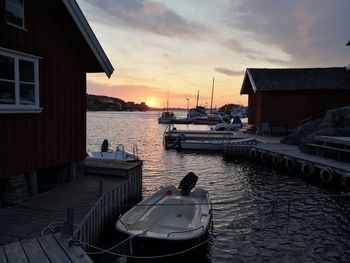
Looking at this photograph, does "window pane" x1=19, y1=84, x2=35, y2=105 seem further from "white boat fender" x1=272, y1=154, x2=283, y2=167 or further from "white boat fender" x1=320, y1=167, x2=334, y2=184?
"white boat fender" x1=272, y1=154, x2=283, y2=167

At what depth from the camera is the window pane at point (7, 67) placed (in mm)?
8906

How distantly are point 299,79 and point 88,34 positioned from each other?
97.8ft

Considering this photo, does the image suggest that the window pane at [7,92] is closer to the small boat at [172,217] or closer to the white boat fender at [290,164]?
the small boat at [172,217]

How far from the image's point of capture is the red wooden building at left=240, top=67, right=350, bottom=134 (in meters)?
35.2

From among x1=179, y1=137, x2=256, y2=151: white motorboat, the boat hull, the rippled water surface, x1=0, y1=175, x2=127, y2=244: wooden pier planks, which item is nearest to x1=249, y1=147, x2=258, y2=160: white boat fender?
x1=179, y1=137, x2=256, y2=151: white motorboat

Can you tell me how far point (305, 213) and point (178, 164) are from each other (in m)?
13.4

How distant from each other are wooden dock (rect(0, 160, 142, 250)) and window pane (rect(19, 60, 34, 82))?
3.70 m

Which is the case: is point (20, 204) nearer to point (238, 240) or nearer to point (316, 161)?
point (238, 240)

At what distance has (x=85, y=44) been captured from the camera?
12172mm

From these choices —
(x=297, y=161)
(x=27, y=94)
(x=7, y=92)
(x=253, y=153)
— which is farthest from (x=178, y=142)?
(x=7, y=92)

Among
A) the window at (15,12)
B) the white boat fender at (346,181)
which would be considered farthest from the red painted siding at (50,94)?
the white boat fender at (346,181)

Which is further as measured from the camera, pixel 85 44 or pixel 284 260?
pixel 85 44

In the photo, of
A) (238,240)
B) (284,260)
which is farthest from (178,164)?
(284,260)

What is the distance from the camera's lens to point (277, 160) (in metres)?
23.7
